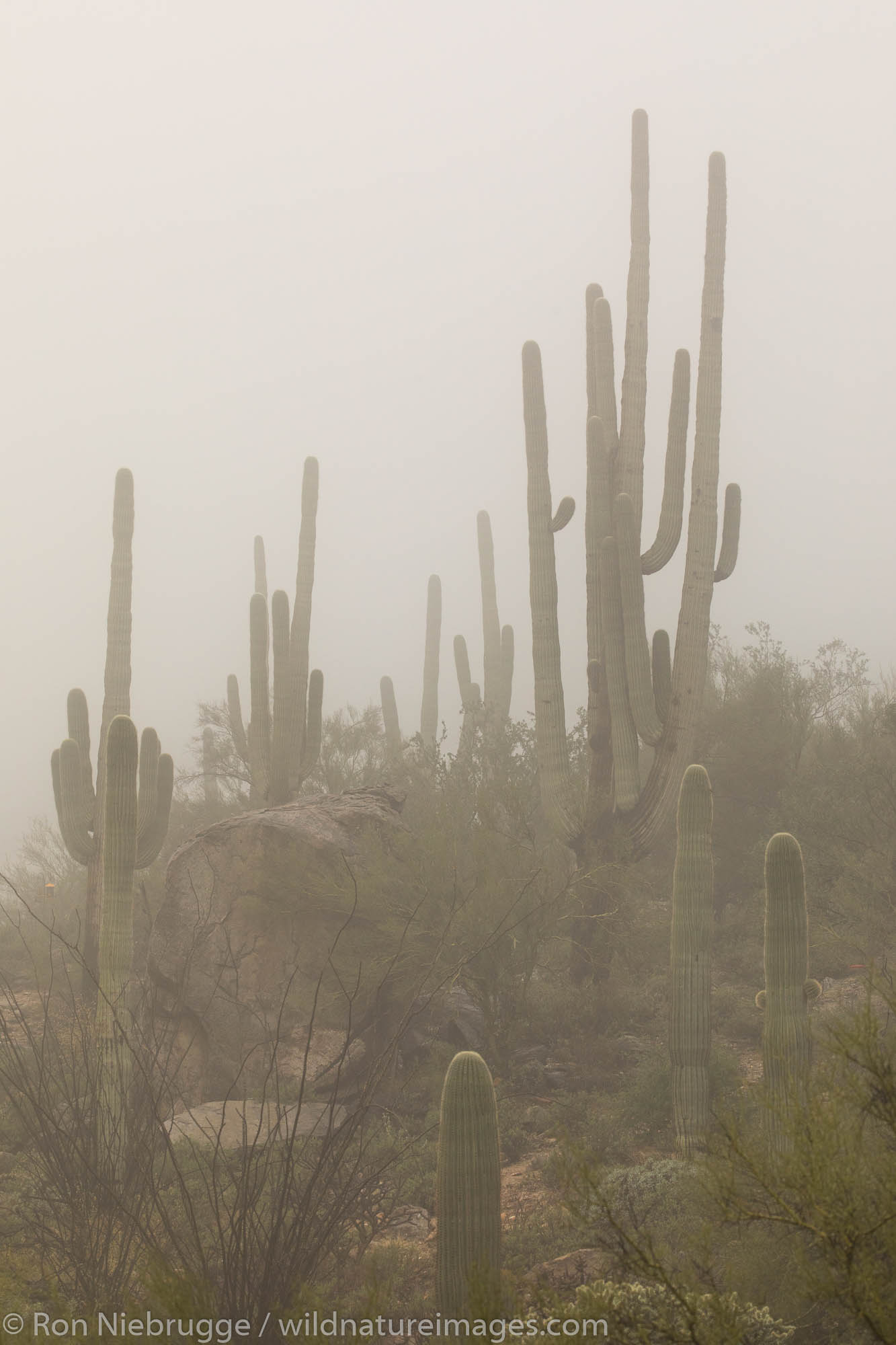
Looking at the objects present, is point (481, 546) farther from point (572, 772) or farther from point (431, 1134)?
point (431, 1134)

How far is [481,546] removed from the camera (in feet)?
64.6

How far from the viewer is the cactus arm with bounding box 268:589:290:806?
519 inches

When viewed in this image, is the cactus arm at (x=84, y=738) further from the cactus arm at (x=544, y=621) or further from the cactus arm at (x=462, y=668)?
the cactus arm at (x=462, y=668)

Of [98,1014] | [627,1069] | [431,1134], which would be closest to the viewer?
[98,1014]

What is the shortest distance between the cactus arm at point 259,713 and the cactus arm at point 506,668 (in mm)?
4386

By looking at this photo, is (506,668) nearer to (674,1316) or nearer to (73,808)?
(73,808)

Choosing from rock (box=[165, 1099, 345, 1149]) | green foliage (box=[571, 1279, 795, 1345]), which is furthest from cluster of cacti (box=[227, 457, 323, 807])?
green foliage (box=[571, 1279, 795, 1345])

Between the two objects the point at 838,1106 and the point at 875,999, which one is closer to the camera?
the point at 838,1106

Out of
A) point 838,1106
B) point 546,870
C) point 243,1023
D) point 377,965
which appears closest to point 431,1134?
point 377,965

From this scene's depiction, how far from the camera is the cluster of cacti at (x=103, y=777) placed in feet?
36.3

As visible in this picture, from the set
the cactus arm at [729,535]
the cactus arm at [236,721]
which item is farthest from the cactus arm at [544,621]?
the cactus arm at [236,721]

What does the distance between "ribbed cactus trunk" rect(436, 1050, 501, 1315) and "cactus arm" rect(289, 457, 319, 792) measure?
937 cm

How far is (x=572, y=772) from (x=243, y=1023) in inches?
226

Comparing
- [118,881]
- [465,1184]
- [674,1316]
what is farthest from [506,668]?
[674,1316]
